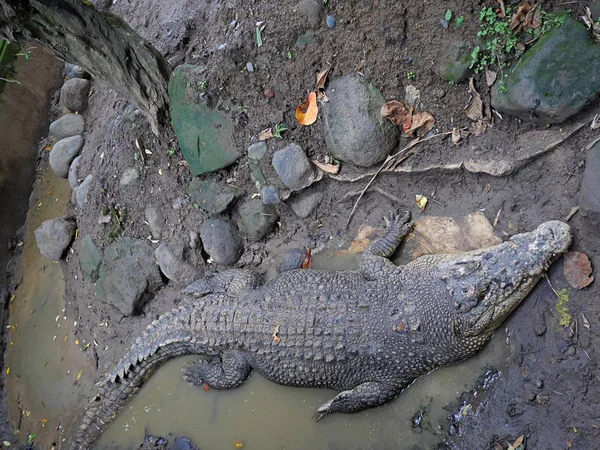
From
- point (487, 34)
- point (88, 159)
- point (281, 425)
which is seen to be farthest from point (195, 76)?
point (281, 425)

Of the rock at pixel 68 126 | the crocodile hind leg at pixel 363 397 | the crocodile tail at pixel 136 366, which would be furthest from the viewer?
the rock at pixel 68 126

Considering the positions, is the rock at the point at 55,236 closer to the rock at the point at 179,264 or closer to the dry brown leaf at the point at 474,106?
the rock at the point at 179,264

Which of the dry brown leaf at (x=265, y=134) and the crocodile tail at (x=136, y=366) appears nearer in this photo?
the crocodile tail at (x=136, y=366)

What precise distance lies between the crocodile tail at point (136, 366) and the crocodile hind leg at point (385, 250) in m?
1.44

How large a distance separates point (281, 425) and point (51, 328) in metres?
2.71

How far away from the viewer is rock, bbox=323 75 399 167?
3.51 m

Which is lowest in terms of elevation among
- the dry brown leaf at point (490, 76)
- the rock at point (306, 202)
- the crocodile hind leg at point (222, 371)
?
the crocodile hind leg at point (222, 371)

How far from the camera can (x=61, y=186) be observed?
5391 millimetres

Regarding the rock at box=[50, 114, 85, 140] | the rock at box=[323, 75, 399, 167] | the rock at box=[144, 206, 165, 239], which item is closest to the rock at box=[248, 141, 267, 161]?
the rock at box=[323, 75, 399, 167]

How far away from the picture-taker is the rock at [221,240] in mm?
4047

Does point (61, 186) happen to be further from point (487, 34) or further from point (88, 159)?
point (487, 34)

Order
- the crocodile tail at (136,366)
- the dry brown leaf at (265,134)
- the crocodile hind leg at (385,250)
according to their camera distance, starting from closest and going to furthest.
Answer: the crocodile hind leg at (385,250)
the crocodile tail at (136,366)
the dry brown leaf at (265,134)

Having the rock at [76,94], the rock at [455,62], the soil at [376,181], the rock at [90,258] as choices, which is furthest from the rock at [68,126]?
the rock at [455,62]

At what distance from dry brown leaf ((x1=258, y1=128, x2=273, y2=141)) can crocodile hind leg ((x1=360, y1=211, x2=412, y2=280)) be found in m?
1.17
